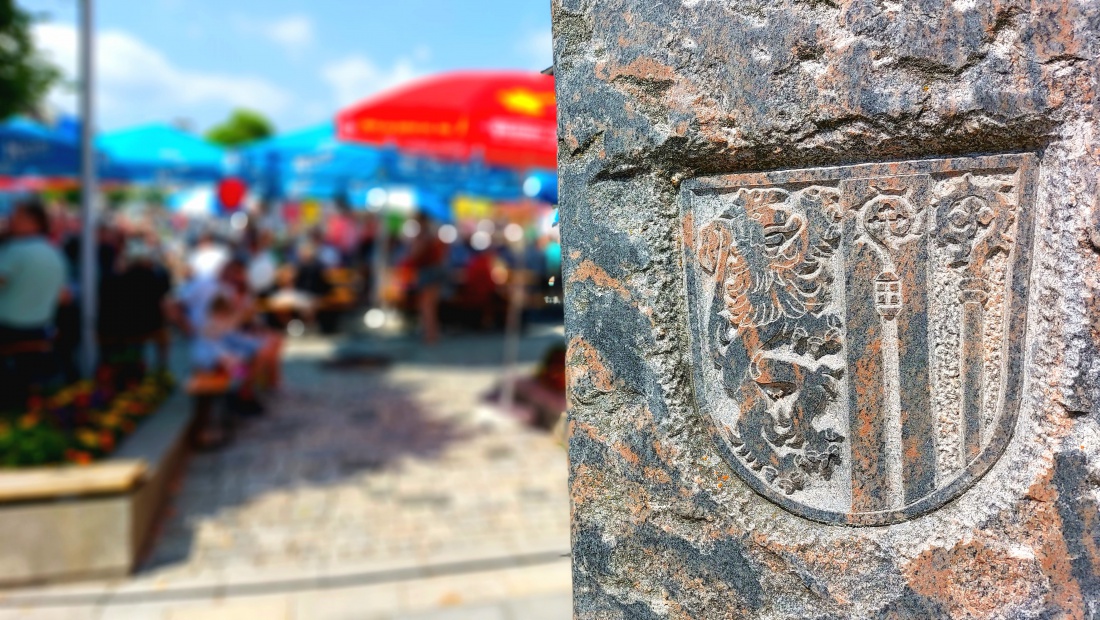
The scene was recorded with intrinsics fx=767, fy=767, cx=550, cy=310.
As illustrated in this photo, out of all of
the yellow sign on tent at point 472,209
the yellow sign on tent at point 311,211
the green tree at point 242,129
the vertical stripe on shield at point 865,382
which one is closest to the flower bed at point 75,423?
the vertical stripe on shield at point 865,382

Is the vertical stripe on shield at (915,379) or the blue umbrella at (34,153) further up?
the blue umbrella at (34,153)

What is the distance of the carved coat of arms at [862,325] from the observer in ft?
4.32

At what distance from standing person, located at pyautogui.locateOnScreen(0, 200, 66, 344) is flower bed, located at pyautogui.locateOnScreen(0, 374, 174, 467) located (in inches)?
23.9

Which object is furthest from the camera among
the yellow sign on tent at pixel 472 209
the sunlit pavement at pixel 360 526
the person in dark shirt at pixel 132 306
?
the yellow sign on tent at pixel 472 209

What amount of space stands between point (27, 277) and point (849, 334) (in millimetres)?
5574

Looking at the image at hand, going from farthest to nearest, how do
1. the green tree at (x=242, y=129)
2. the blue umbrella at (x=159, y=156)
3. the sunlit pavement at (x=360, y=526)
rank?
the green tree at (x=242, y=129) < the blue umbrella at (x=159, y=156) < the sunlit pavement at (x=360, y=526)

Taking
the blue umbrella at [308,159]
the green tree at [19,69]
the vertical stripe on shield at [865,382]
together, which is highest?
the green tree at [19,69]

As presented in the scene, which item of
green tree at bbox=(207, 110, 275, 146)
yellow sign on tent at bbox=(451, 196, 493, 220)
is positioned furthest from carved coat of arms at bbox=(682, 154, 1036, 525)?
green tree at bbox=(207, 110, 275, 146)

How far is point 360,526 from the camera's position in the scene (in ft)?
13.9

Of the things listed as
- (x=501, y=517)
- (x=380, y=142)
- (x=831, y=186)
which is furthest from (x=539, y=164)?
(x=831, y=186)

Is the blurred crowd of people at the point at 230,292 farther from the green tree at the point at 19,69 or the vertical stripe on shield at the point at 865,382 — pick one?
the green tree at the point at 19,69

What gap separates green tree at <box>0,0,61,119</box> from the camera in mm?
9070

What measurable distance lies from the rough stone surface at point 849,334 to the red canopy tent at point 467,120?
4904mm

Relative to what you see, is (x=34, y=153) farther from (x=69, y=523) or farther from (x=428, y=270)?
(x=69, y=523)
